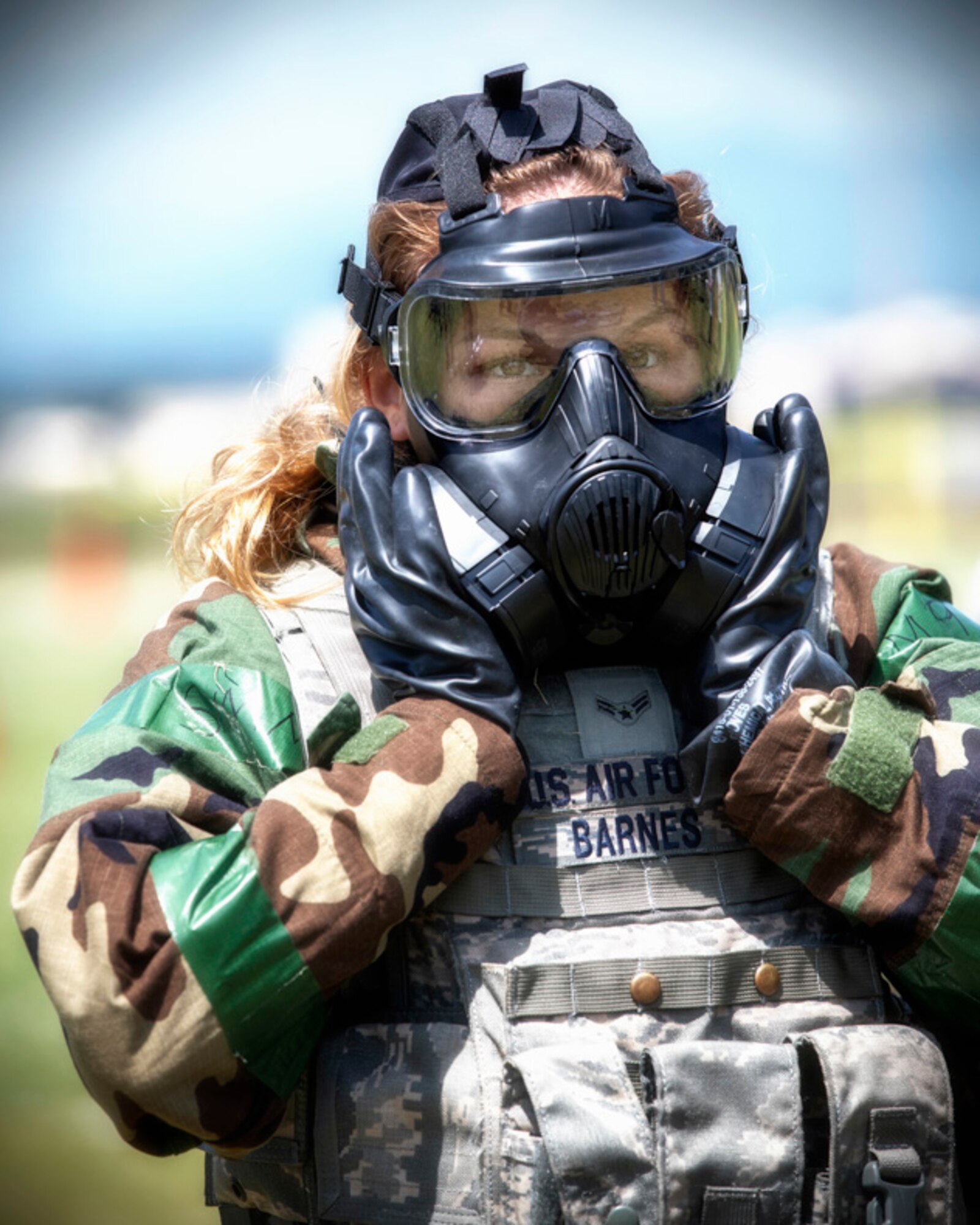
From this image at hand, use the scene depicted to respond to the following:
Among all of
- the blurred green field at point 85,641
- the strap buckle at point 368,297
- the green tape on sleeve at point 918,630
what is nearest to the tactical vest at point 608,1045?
the green tape on sleeve at point 918,630

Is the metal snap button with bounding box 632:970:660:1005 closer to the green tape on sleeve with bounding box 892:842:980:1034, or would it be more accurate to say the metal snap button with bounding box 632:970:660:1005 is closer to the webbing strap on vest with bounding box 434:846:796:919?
the webbing strap on vest with bounding box 434:846:796:919

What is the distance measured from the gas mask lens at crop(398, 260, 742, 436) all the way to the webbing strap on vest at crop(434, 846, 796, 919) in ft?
2.10

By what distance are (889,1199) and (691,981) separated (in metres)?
0.35

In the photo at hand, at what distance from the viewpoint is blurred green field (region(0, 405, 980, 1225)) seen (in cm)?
338

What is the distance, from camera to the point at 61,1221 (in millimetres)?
3318

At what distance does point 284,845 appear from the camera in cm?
160

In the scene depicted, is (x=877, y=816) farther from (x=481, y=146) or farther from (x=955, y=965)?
(x=481, y=146)

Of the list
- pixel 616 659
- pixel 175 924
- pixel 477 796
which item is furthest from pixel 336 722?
pixel 616 659

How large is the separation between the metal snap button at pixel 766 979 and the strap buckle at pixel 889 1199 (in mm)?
243

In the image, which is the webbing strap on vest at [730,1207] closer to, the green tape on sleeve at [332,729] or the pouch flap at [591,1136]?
the pouch flap at [591,1136]

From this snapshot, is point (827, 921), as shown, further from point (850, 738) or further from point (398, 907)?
point (398, 907)

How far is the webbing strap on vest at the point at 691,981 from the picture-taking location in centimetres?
174

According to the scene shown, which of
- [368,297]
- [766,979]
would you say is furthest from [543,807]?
[368,297]

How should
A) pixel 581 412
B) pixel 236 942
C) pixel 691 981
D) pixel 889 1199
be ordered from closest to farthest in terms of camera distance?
1. pixel 236 942
2. pixel 889 1199
3. pixel 691 981
4. pixel 581 412
